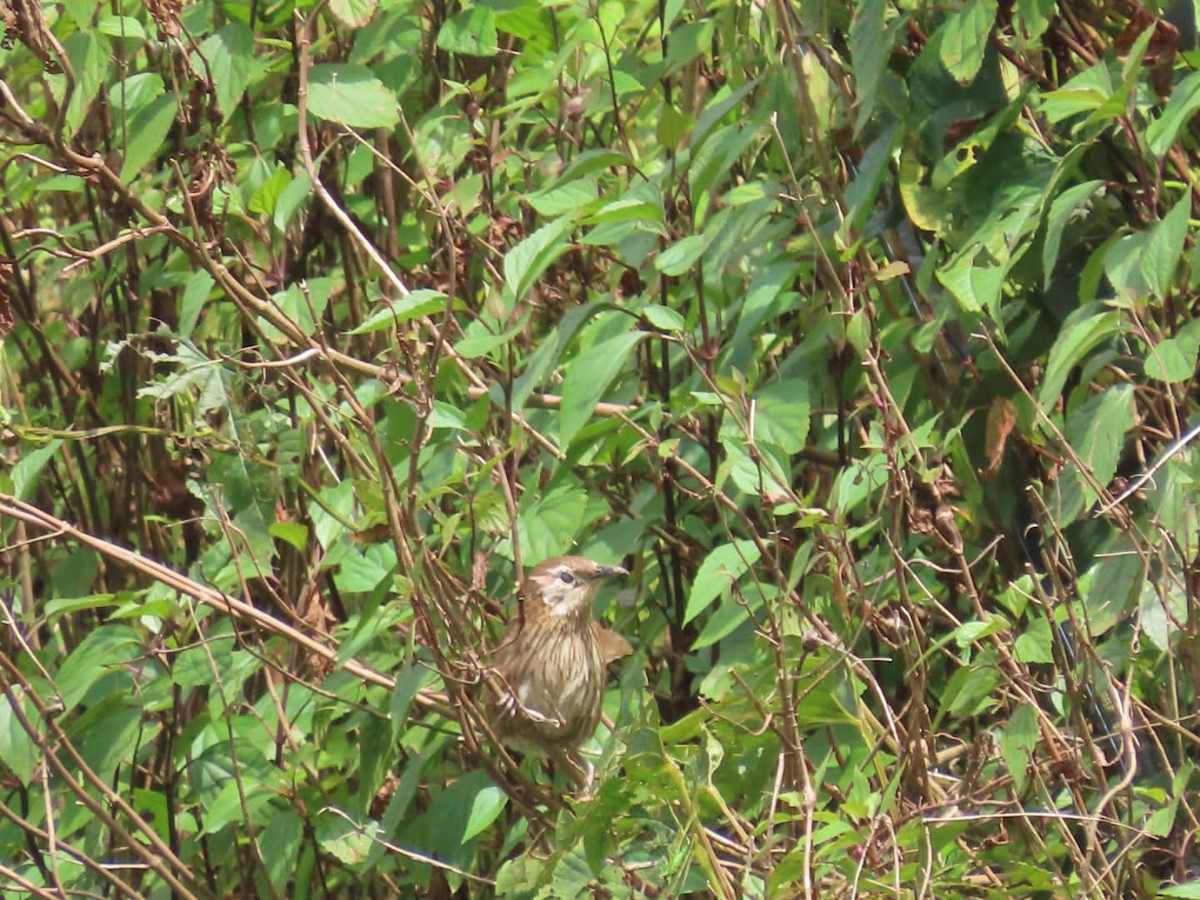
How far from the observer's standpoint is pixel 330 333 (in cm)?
498

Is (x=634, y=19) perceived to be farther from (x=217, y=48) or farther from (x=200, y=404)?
(x=200, y=404)

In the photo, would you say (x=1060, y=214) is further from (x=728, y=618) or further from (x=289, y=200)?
(x=289, y=200)

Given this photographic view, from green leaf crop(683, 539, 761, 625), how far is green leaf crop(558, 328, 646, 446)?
0.41m

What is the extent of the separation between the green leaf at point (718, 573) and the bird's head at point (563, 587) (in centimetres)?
105

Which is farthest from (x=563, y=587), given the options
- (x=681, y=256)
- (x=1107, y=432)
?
(x=1107, y=432)

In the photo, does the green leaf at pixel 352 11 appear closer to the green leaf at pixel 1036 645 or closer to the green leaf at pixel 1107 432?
the green leaf at pixel 1107 432

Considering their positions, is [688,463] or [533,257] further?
[688,463]

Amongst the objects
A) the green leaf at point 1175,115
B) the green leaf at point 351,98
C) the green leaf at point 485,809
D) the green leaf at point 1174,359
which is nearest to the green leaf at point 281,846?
the green leaf at point 485,809

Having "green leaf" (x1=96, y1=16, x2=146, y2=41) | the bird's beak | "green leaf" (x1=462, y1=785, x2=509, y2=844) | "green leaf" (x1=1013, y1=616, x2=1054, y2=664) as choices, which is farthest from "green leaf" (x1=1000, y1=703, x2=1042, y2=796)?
"green leaf" (x1=96, y1=16, x2=146, y2=41)

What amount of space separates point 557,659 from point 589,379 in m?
1.56

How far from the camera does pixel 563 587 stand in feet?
15.2

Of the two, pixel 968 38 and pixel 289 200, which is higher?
pixel 968 38

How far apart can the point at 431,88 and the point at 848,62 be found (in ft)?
5.56

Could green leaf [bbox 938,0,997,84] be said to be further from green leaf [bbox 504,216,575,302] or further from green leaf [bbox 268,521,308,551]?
green leaf [bbox 268,521,308,551]
